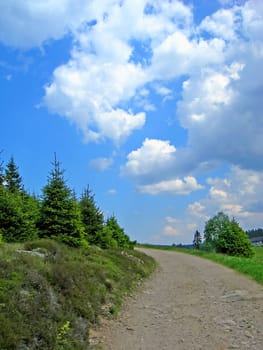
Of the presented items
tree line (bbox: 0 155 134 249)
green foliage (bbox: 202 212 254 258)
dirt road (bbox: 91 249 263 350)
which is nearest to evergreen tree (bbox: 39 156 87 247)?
tree line (bbox: 0 155 134 249)

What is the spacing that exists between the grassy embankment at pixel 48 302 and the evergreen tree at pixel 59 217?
5.71 metres

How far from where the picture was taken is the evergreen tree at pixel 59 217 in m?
19.6

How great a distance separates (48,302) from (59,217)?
450 inches

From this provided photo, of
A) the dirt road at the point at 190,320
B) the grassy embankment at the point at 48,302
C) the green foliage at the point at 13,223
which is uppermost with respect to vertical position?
the green foliage at the point at 13,223

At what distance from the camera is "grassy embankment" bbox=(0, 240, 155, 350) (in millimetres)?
6957

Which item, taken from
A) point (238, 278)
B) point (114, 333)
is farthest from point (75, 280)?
point (238, 278)

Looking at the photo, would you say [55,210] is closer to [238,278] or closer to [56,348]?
[238,278]

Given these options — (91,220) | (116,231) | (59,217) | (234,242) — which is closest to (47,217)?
(59,217)

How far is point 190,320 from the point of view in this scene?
431 inches

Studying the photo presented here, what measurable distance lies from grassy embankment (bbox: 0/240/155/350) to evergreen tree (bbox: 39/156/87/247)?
5712 mm

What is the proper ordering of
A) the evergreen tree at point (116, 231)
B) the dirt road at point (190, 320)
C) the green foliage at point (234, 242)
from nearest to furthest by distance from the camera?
the dirt road at point (190, 320)
the evergreen tree at point (116, 231)
the green foliage at point (234, 242)

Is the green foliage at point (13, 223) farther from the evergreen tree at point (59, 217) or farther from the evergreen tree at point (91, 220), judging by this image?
the evergreen tree at point (91, 220)

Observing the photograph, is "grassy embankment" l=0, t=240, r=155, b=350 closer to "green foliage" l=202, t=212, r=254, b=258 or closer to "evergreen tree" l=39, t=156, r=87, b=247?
"evergreen tree" l=39, t=156, r=87, b=247

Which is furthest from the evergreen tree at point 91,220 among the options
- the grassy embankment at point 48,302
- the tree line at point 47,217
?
the grassy embankment at point 48,302
